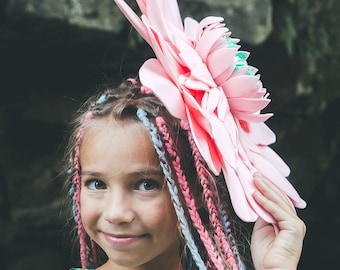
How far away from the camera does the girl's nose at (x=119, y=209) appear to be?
4.77ft

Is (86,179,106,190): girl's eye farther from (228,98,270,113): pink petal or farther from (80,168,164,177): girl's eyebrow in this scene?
(228,98,270,113): pink petal

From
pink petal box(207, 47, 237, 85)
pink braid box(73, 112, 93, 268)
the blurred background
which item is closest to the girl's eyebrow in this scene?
pink braid box(73, 112, 93, 268)

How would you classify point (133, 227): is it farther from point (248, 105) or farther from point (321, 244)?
point (321, 244)

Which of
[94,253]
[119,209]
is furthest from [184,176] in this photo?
[94,253]

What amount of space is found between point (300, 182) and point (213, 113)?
2314 mm

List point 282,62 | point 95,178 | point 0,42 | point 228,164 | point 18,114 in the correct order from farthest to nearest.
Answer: point 282,62, point 18,114, point 0,42, point 95,178, point 228,164

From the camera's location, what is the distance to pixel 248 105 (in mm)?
1537

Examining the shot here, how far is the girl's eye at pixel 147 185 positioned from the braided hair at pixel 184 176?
3 cm

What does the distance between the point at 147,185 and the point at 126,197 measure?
0.18 ft

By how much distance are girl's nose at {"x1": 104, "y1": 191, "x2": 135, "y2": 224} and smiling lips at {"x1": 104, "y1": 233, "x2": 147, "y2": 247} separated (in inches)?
1.7

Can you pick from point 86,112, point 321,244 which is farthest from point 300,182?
point 86,112

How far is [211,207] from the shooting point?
1534 mm

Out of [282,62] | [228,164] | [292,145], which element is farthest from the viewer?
[292,145]

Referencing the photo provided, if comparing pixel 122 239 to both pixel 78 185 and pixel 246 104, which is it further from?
pixel 246 104
